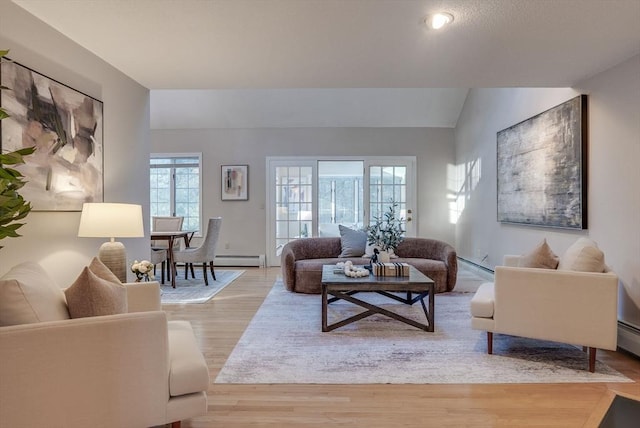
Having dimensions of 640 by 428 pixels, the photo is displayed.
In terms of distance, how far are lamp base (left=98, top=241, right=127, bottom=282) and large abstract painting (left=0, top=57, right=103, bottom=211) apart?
1.14 ft

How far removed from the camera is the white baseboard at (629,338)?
8.64ft

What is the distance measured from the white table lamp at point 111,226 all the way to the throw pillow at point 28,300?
0.83 m

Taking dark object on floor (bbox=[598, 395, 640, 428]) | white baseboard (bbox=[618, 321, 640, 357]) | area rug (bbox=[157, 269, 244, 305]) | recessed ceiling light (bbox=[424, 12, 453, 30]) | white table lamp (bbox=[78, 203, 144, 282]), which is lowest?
area rug (bbox=[157, 269, 244, 305])

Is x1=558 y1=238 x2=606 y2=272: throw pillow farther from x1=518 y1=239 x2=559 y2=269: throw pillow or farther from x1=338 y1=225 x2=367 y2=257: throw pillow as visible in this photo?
x1=338 y1=225 x2=367 y2=257: throw pillow

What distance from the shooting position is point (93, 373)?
1.43 m

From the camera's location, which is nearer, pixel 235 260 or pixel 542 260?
pixel 542 260

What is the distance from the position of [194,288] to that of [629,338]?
15.3ft

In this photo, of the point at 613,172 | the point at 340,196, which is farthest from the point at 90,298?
the point at 340,196

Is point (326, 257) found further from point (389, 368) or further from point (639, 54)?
point (639, 54)

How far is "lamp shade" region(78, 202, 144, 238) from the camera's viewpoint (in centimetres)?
240

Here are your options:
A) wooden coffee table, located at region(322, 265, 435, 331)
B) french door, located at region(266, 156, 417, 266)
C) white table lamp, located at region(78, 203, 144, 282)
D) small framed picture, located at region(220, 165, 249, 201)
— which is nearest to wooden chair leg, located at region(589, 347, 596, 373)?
wooden coffee table, located at region(322, 265, 435, 331)

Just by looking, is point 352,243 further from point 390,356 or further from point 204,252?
point 390,356

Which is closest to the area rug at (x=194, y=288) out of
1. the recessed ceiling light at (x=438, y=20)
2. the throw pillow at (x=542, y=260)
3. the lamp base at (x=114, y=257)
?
the lamp base at (x=114, y=257)

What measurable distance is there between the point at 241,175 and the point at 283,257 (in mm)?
2564
